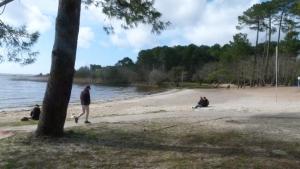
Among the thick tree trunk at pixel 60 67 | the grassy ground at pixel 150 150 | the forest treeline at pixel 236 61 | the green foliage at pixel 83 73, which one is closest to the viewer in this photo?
the grassy ground at pixel 150 150

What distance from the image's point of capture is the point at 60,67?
11.0 metres

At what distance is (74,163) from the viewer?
28.2 ft

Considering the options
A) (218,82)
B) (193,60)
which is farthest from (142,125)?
(193,60)

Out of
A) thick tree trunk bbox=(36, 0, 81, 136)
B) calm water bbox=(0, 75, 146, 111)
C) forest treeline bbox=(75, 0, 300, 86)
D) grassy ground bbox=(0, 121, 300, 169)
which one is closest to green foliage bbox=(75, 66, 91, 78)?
forest treeline bbox=(75, 0, 300, 86)

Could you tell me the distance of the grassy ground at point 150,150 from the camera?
28.1ft

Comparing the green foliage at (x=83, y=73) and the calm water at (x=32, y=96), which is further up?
the green foliage at (x=83, y=73)

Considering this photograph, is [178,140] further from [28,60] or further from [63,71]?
[28,60]

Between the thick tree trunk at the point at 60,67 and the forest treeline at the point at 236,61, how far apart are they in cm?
3995

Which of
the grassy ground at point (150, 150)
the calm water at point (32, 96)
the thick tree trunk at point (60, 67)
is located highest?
the thick tree trunk at point (60, 67)

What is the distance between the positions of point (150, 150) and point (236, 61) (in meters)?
84.9

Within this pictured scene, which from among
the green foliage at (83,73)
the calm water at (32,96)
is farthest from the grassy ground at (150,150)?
the green foliage at (83,73)

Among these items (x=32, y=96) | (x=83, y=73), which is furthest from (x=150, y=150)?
(x=83, y=73)

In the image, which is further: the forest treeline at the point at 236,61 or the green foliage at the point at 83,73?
the green foliage at the point at 83,73

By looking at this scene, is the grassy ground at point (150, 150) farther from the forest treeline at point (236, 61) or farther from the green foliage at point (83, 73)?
the green foliage at point (83, 73)
